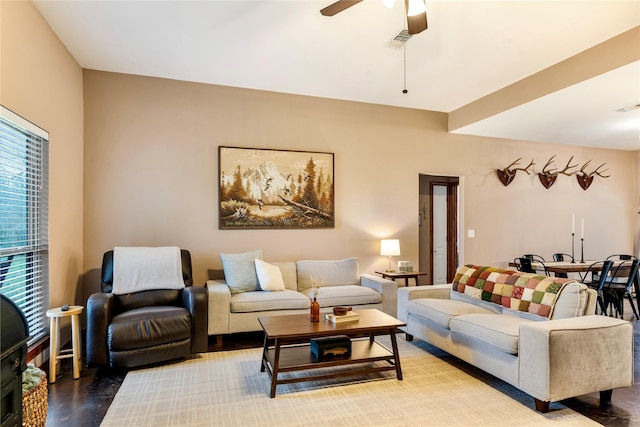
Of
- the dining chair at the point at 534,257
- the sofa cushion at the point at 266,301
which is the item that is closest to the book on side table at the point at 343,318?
the sofa cushion at the point at 266,301

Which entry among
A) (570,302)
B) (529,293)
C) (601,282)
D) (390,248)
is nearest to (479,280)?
(529,293)

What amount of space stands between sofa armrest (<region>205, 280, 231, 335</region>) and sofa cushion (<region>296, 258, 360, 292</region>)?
42.0 inches

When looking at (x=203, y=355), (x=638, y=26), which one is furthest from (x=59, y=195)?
(x=638, y=26)

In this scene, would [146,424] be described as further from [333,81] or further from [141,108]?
[333,81]

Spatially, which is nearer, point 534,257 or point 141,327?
point 141,327

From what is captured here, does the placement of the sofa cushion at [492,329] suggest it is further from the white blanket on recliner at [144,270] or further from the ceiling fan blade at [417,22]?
the white blanket on recliner at [144,270]

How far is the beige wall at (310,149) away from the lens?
4.32 metres

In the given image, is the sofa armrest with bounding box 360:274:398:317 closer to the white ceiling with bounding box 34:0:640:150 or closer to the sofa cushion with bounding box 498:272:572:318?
the sofa cushion with bounding box 498:272:572:318

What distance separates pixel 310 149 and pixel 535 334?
136 inches

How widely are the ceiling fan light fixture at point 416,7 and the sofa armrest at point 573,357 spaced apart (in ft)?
7.11

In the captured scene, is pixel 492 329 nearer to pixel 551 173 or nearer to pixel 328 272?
pixel 328 272

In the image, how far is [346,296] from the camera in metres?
4.26

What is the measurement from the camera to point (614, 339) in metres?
2.58

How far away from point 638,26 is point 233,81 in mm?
3969
